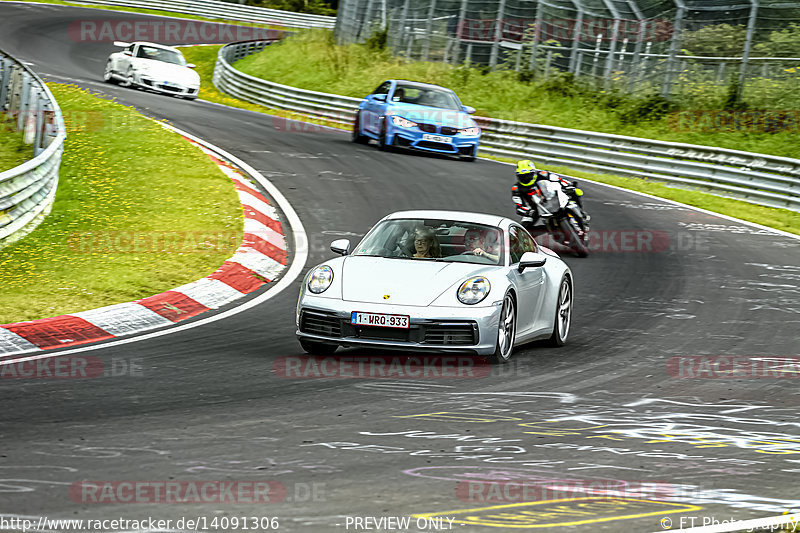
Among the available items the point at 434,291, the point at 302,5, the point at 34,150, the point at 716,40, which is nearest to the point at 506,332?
the point at 434,291

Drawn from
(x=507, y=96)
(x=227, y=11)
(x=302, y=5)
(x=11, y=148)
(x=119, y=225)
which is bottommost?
(x=119, y=225)

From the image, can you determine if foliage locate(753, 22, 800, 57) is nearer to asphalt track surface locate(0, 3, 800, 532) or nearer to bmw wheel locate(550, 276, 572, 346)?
asphalt track surface locate(0, 3, 800, 532)

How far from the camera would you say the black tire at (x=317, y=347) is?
8891 mm

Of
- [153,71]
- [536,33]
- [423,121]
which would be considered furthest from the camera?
[536,33]

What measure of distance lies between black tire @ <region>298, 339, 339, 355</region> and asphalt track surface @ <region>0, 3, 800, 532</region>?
0.18m

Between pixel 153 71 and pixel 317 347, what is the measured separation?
75.7 ft

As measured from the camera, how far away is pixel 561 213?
1532cm

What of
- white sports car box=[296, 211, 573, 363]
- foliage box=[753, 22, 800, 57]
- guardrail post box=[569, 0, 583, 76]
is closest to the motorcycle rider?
white sports car box=[296, 211, 573, 363]

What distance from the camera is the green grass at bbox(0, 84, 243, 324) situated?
1109 cm

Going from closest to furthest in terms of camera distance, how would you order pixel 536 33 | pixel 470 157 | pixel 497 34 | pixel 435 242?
pixel 435 242, pixel 470 157, pixel 536 33, pixel 497 34
